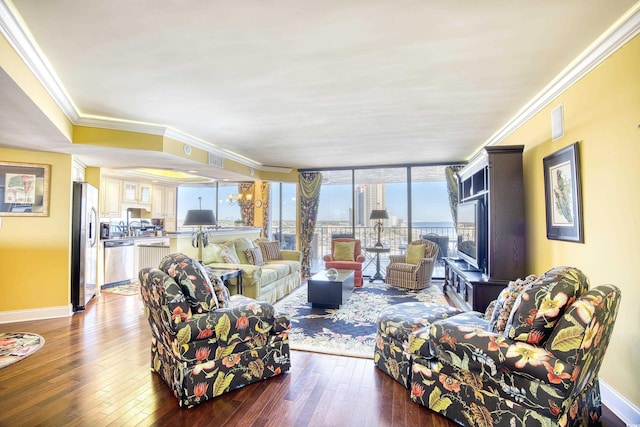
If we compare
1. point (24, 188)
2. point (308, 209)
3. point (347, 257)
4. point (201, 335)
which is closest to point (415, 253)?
point (347, 257)

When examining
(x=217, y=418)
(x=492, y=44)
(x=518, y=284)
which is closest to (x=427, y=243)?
(x=518, y=284)

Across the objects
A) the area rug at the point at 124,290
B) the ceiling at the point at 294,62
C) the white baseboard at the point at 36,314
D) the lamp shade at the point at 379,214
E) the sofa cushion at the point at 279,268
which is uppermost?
the ceiling at the point at 294,62

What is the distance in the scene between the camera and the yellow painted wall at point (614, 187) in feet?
6.73

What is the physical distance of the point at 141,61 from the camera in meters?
2.46

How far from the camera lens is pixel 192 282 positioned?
89.6 inches

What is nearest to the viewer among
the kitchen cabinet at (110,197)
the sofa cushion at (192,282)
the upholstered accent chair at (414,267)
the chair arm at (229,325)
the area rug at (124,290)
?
the chair arm at (229,325)

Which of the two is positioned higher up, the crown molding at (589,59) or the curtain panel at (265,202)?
the crown molding at (589,59)

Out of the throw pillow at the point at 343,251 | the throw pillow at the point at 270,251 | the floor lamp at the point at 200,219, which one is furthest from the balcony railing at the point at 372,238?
the floor lamp at the point at 200,219

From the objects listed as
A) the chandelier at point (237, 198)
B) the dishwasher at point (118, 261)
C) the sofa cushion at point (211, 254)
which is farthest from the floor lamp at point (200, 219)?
the chandelier at point (237, 198)

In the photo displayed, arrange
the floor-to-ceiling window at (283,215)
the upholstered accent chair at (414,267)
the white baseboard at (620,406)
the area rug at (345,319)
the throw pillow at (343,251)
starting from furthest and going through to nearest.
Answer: the floor-to-ceiling window at (283,215)
the throw pillow at (343,251)
the upholstered accent chair at (414,267)
the area rug at (345,319)
the white baseboard at (620,406)

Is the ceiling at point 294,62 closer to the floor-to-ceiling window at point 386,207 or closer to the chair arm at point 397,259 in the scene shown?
the floor-to-ceiling window at point 386,207

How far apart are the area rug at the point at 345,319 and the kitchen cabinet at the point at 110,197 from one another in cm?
468

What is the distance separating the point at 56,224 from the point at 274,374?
150 inches

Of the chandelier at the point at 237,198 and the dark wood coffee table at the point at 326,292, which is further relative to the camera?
the chandelier at the point at 237,198
